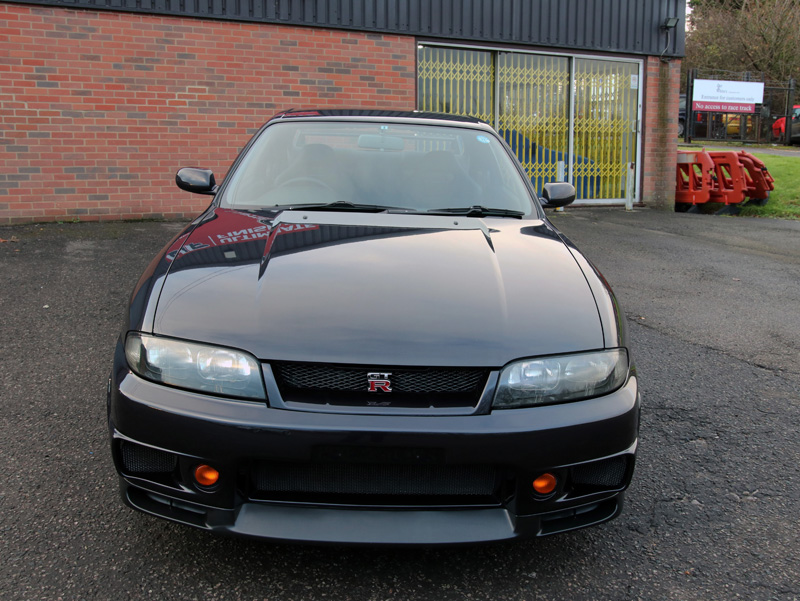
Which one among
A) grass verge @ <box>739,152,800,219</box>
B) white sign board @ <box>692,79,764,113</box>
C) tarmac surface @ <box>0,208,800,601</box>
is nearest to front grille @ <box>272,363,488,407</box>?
tarmac surface @ <box>0,208,800,601</box>

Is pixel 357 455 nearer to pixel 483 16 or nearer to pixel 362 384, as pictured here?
pixel 362 384

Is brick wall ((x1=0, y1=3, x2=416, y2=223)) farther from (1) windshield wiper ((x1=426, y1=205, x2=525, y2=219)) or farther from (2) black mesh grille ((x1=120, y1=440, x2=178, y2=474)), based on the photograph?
(2) black mesh grille ((x1=120, y1=440, x2=178, y2=474))

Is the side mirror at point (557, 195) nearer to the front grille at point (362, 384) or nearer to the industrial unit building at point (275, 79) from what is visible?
the front grille at point (362, 384)

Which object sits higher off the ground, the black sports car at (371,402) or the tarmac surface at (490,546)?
the black sports car at (371,402)

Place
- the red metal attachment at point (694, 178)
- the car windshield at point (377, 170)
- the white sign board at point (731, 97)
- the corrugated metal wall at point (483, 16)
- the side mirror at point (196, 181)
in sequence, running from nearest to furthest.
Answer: the car windshield at point (377, 170) → the side mirror at point (196, 181) → the corrugated metal wall at point (483, 16) → the red metal attachment at point (694, 178) → the white sign board at point (731, 97)

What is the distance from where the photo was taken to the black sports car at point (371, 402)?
1.72 m

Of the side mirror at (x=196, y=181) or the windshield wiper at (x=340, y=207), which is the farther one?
the side mirror at (x=196, y=181)

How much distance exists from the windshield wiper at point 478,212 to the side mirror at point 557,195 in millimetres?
509

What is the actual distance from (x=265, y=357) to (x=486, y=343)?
23.8 inches

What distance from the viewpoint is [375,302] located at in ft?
6.39

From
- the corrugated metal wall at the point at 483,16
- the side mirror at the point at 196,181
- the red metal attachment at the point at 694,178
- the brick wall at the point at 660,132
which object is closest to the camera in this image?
the side mirror at the point at 196,181

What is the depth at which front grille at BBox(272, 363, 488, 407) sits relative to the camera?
1.78m

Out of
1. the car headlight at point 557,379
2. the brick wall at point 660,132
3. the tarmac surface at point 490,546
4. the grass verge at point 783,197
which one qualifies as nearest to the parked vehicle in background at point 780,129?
the grass verge at point 783,197

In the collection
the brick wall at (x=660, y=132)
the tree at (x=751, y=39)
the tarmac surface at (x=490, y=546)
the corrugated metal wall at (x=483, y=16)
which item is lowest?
the tarmac surface at (x=490, y=546)
